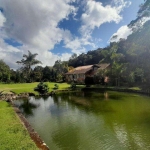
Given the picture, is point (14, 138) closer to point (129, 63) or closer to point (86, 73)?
point (129, 63)

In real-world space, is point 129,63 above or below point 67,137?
above

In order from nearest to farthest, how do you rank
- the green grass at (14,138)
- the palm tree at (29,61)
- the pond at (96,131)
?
the green grass at (14,138) → the pond at (96,131) → the palm tree at (29,61)

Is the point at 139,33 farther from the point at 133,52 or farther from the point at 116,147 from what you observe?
the point at 116,147

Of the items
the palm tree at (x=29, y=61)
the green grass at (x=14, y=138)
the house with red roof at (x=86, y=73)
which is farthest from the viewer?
the palm tree at (x=29, y=61)

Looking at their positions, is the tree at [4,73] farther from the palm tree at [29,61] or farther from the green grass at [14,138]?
the green grass at [14,138]

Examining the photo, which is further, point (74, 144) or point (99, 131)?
point (99, 131)

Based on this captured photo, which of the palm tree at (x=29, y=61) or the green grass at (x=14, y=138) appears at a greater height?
the palm tree at (x=29, y=61)

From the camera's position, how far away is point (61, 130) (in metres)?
9.41

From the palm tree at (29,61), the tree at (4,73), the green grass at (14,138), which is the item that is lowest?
the green grass at (14,138)

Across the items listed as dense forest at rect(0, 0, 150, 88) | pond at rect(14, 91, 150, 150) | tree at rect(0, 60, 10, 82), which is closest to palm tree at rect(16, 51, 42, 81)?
dense forest at rect(0, 0, 150, 88)

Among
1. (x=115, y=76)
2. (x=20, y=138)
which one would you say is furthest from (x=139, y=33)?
(x=20, y=138)

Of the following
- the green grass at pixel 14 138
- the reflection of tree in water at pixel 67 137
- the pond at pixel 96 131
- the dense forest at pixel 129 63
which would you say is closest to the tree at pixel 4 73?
the dense forest at pixel 129 63

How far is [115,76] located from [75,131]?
81.5ft

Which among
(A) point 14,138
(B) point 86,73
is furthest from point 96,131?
(B) point 86,73
